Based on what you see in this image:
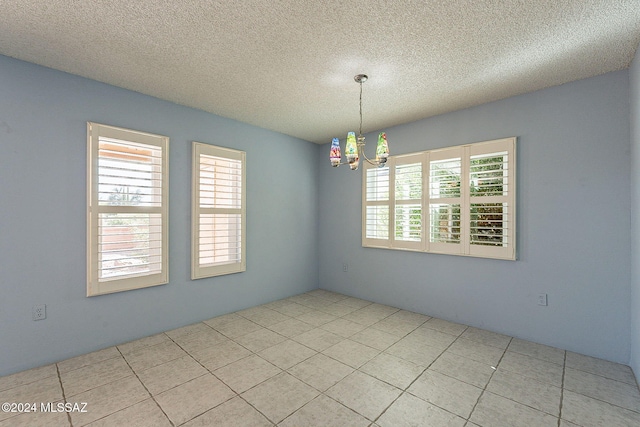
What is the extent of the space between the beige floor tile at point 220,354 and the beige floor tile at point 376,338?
120 centimetres

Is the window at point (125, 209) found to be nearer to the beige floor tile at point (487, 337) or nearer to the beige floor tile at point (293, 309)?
the beige floor tile at point (293, 309)

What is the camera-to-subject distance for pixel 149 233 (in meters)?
3.05

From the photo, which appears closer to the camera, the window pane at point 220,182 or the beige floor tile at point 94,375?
the beige floor tile at point 94,375

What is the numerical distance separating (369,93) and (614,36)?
6.22 feet

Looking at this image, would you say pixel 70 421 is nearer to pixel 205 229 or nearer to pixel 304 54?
pixel 205 229

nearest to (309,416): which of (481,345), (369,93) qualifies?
(481,345)

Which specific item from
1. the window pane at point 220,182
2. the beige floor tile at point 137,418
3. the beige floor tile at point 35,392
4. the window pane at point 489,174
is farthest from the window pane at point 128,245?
the window pane at point 489,174

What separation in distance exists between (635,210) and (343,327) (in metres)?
2.93

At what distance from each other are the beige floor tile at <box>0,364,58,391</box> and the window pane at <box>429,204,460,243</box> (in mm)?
4099

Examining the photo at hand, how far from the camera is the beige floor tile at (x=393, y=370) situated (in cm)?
230

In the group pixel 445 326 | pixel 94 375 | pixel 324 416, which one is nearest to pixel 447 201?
pixel 445 326

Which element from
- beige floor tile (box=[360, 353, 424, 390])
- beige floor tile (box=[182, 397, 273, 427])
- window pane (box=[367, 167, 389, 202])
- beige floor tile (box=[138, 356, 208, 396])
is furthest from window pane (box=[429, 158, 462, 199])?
beige floor tile (box=[138, 356, 208, 396])

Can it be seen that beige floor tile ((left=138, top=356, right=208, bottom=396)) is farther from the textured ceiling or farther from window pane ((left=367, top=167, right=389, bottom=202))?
window pane ((left=367, top=167, right=389, bottom=202))

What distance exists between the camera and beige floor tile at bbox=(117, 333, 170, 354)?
2.78 m
